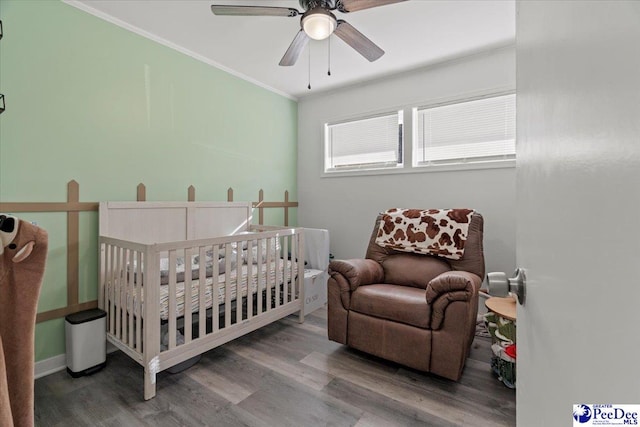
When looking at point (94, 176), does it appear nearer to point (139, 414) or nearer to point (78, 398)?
point (78, 398)

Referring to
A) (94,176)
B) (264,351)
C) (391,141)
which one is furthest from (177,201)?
(391,141)

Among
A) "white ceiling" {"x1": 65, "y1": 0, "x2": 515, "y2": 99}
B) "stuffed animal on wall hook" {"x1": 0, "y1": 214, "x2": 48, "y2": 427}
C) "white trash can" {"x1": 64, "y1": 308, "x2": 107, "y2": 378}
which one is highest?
"white ceiling" {"x1": 65, "y1": 0, "x2": 515, "y2": 99}

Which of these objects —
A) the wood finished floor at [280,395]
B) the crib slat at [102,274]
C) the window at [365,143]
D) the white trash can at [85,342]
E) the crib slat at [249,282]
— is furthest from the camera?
the window at [365,143]

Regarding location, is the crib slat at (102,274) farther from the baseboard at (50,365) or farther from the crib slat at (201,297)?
the crib slat at (201,297)

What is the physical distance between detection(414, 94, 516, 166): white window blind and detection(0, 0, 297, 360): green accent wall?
6.83ft

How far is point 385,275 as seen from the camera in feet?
8.36

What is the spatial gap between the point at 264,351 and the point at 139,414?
2.84ft

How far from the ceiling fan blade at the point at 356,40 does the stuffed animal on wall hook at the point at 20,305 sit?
1.93 m

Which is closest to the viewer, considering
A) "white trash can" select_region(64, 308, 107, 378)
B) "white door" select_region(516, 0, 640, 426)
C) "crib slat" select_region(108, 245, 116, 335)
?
"white door" select_region(516, 0, 640, 426)

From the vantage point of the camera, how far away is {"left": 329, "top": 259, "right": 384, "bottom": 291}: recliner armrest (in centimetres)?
222

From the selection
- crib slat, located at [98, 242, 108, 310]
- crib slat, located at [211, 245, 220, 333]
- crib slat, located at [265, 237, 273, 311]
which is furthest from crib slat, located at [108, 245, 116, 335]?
crib slat, located at [265, 237, 273, 311]

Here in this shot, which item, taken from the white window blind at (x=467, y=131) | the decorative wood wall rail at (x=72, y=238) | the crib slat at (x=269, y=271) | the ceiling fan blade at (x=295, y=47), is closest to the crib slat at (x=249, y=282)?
the crib slat at (x=269, y=271)

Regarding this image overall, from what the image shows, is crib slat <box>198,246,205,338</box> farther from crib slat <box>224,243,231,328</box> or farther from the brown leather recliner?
the brown leather recliner

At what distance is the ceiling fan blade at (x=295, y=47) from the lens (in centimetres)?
202
